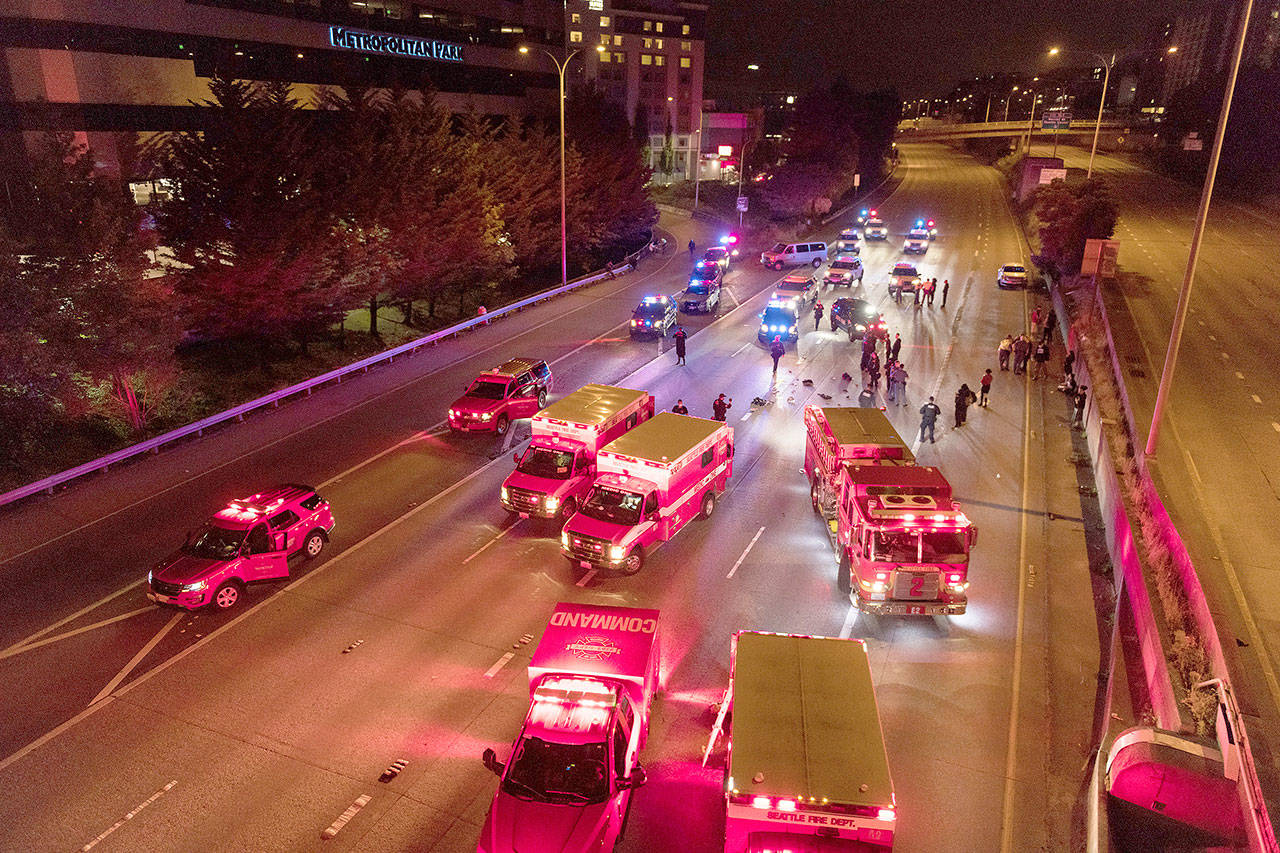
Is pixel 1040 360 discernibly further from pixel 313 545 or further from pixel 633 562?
pixel 313 545

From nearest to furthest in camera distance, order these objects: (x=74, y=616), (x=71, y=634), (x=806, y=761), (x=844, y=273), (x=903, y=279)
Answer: (x=806, y=761) → (x=71, y=634) → (x=74, y=616) → (x=903, y=279) → (x=844, y=273)

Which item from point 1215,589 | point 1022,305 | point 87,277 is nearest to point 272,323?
point 87,277

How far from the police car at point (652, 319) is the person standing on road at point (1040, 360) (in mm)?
16215

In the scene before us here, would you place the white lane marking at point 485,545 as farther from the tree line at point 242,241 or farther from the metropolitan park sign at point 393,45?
the metropolitan park sign at point 393,45

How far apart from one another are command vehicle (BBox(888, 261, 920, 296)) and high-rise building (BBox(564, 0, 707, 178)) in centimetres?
7059

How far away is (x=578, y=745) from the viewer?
10.7 m

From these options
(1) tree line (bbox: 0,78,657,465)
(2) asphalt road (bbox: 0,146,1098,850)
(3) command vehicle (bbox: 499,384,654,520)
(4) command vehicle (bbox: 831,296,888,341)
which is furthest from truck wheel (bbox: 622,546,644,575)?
(4) command vehicle (bbox: 831,296,888,341)

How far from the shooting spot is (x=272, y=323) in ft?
101

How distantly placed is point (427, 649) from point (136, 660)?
549 cm

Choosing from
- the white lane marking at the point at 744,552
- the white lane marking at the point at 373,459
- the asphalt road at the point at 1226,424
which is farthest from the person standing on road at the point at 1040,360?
the white lane marking at the point at 373,459

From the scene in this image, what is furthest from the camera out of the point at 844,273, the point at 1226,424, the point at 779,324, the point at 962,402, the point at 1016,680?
the point at 844,273

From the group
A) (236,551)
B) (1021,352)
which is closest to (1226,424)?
(1021,352)

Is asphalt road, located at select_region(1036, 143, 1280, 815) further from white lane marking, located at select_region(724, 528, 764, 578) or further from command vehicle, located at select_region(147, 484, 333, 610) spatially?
command vehicle, located at select_region(147, 484, 333, 610)

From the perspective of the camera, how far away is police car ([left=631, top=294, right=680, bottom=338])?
37.6 meters
